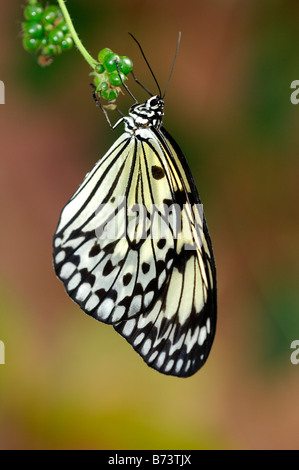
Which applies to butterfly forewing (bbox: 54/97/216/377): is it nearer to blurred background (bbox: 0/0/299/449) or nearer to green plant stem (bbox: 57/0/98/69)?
green plant stem (bbox: 57/0/98/69)

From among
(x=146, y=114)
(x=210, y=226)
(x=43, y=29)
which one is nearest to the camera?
(x=43, y=29)

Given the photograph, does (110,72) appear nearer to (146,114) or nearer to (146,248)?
(146,114)

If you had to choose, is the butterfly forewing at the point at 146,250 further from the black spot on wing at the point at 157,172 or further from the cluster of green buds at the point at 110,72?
the cluster of green buds at the point at 110,72

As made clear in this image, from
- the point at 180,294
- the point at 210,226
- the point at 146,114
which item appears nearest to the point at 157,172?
the point at 146,114

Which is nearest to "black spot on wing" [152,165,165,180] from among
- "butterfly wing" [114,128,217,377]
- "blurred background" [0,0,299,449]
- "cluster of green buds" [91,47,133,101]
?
"butterfly wing" [114,128,217,377]

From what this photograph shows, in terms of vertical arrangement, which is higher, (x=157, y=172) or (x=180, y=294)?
(x=157, y=172)

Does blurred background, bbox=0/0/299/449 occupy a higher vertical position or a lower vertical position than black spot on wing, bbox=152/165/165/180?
higher

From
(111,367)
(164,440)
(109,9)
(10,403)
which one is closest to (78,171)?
(109,9)
